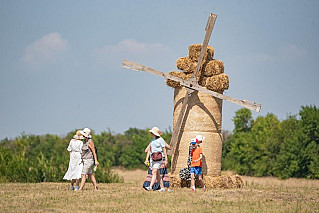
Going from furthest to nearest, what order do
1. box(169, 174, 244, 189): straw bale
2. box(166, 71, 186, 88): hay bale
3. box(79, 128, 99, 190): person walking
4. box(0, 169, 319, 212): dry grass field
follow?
box(166, 71, 186, 88): hay bale < box(169, 174, 244, 189): straw bale < box(79, 128, 99, 190): person walking < box(0, 169, 319, 212): dry grass field

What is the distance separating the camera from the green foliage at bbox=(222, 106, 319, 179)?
31172mm

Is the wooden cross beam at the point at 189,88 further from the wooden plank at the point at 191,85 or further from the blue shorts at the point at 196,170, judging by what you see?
the blue shorts at the point at 196,170

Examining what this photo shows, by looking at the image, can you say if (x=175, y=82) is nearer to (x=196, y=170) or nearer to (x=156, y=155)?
(x=196, y=170)

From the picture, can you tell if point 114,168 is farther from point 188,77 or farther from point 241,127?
point 188,77

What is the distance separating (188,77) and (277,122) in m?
24.5

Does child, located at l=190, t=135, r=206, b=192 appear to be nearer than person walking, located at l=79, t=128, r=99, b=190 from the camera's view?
No

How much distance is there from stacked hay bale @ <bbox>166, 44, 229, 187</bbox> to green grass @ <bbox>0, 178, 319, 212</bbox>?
6.26 feet

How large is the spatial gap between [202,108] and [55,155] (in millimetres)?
25799

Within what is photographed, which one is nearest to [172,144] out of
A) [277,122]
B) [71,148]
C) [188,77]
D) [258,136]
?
[188,77]

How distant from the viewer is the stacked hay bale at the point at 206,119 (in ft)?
57.0

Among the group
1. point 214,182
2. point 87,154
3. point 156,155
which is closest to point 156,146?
point 156,155

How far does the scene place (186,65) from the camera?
18.1m

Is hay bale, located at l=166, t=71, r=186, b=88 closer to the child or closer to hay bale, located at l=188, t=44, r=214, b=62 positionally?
hay bale, located at l=188, t=44, r=214, b=62

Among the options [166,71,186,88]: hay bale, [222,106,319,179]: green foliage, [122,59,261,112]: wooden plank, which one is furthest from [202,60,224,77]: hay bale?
[222,106,319,179]: green foliage
